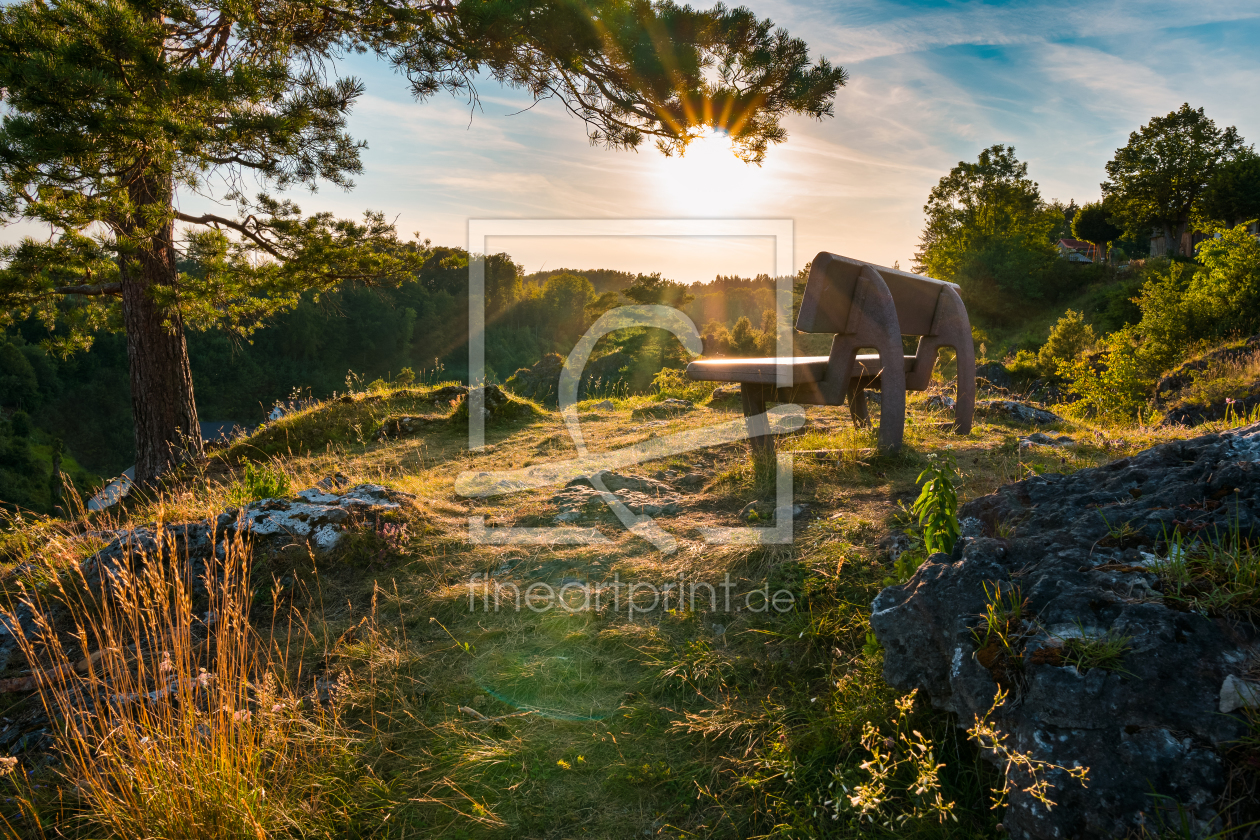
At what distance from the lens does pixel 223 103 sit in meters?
5.36

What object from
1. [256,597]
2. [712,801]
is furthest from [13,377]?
[712,801]

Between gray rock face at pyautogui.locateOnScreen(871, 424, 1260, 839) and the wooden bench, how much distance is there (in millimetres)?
2021

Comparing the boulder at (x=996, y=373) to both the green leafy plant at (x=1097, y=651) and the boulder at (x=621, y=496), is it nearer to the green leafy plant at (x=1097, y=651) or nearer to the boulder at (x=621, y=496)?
the boulder at (x=621, y=496)

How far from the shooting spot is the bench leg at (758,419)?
4820 millimetres

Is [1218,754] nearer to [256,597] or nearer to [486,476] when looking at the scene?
[256,597]

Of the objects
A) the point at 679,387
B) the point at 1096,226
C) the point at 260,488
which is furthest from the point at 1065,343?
the point at 1096,226

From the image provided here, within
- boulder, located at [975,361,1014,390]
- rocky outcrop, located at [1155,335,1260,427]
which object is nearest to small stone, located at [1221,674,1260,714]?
rocky outcrop, located at [1155,335,1260,427]

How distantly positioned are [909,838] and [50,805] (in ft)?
9.30

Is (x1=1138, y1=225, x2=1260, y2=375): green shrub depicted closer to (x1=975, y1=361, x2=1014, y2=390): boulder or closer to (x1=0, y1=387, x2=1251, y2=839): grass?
(x1=975, y1=361, x2=1014, y2=390): boulder

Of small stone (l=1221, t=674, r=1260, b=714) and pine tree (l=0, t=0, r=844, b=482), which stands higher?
pine tree (l=0, t=0, r=844, b=482)

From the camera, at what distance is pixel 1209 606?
1516 mm

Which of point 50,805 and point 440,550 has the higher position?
point 440,550

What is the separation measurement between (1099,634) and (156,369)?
9.77 metres

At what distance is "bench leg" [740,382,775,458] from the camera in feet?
15.8
